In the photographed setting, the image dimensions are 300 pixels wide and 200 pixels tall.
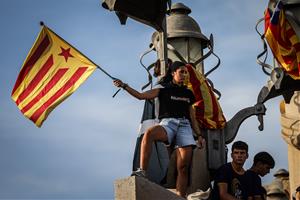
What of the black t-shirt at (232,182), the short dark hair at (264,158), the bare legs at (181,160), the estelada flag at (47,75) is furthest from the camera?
the estelada flag at (47,75)

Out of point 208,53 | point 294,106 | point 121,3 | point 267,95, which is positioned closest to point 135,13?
point 121,3

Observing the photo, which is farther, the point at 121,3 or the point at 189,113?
the point at 121,3

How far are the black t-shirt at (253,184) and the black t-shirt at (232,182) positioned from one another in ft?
0.17

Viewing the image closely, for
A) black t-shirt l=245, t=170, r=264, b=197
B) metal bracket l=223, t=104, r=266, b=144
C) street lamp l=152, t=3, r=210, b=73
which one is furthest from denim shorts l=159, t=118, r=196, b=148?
metal bracket l=223, t=104, r=266, b=144

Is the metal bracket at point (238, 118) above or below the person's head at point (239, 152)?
above

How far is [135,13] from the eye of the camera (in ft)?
43.7

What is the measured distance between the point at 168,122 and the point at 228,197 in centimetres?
103

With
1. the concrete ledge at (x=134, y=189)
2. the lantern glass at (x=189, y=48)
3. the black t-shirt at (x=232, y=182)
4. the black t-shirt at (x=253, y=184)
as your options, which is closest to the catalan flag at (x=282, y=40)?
the lantern glass at (x=189, y=48)

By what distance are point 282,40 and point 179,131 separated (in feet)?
11.0

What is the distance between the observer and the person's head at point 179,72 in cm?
1185

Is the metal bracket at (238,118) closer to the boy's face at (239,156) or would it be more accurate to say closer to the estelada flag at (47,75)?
the boy's face at (239,156)

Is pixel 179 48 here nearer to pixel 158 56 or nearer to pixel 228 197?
pixel 158 56

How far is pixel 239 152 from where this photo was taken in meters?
11.9

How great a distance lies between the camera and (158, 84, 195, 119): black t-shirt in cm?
1184
